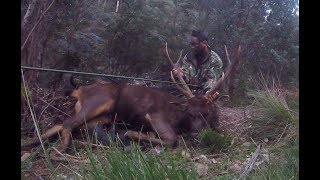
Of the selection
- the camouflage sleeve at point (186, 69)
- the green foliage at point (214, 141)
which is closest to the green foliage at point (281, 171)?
the green foliage at point (214, 141)

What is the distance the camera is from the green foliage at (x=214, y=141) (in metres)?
4.49

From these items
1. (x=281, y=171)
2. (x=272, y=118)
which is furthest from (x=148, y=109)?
(x=281, y=171)

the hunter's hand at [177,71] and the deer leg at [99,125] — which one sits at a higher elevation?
the hunter's hand at [177,71]

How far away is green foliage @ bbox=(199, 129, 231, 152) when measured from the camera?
14.7 feet

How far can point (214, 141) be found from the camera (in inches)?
179

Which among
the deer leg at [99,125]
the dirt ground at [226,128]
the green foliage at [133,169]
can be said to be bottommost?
the dirt ground at [226,128]

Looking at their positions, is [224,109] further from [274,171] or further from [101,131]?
[274,171]

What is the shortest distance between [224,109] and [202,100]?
71.9 inches

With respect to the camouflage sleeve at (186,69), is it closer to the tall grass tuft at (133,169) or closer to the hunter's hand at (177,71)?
the hunter's hand at (177,71)

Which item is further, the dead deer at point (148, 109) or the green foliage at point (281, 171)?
the dead deer at point (148, 109)

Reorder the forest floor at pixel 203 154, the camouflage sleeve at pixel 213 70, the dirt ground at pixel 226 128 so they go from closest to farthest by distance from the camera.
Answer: the forest floor at pixel 203 154, the dirt ground at pixel 226 128, the camouflage sleeve at pixel 213 70

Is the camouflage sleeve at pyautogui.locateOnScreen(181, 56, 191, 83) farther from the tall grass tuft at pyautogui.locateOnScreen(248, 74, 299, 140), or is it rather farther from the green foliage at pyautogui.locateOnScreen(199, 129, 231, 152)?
the green foliage at pyautogui.locateOnScreen(199, 129, 231, 152)

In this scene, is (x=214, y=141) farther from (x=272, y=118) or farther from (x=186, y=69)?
(x=186, y=69)
